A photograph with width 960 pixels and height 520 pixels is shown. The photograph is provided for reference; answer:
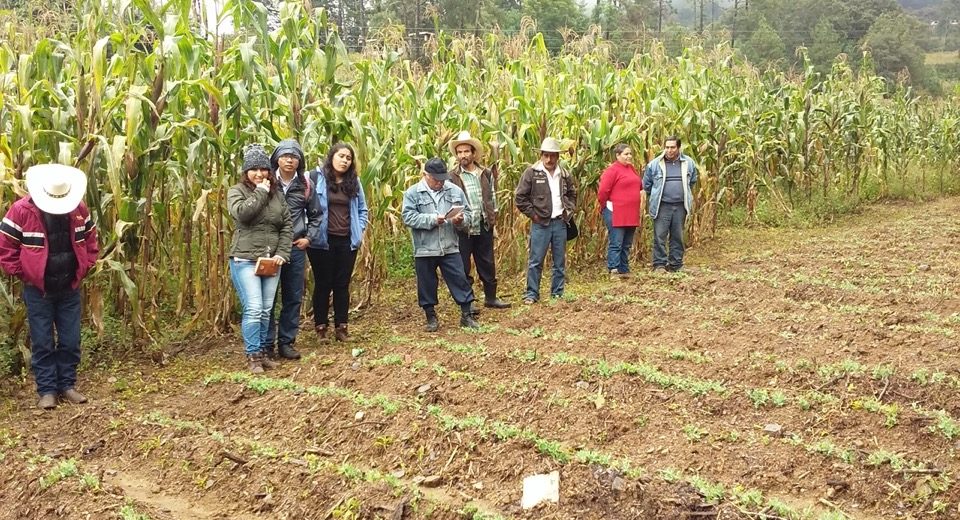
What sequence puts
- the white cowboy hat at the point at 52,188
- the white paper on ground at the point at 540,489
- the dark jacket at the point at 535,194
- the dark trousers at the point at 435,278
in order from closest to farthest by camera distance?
the white paper on ground at the point at 540,489 < the white cowboy hat at the point at 52,188 < the dark trousers at the point at 435,278 < the dark jacket at the point at 535,194

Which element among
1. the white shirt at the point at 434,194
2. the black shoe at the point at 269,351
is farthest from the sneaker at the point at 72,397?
the white shirt at the point at 434,194

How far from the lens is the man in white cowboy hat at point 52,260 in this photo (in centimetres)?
423

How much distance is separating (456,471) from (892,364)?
2.92 m

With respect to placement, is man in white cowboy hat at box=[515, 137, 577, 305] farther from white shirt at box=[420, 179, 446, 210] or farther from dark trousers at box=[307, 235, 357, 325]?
dark trousers at box=[307, 235, 357, 325]

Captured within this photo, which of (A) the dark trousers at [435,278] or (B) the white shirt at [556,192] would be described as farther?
(B) the white shirt at [556,192]

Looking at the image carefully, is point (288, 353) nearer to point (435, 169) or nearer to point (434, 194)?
point (434, 194)

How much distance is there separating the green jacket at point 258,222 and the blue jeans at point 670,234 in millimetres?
4656

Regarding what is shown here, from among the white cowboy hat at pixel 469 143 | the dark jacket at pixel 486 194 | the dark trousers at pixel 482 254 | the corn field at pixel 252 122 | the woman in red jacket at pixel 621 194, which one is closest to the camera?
the corn field at pixel 252 122

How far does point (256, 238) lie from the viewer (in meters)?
4.96

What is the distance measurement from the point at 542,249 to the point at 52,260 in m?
4.17

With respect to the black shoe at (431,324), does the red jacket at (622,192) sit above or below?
above

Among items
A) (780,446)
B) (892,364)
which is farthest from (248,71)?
(892,364)

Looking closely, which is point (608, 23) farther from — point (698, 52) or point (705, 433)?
point (705, 433)

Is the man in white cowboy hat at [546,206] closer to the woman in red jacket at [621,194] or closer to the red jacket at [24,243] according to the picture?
the woman in red jacket at [621,194]
